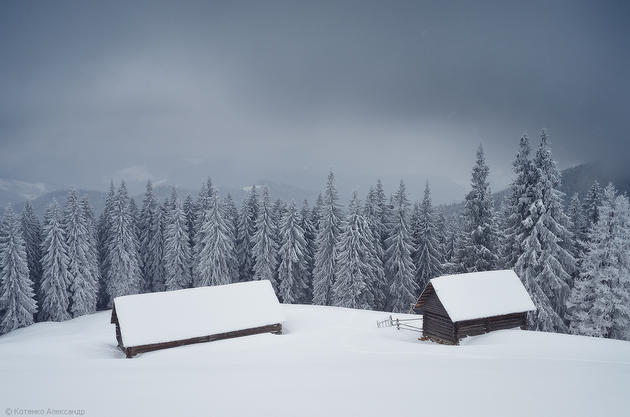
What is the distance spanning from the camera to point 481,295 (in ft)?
92.1

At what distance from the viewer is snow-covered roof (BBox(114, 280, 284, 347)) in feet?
86.0

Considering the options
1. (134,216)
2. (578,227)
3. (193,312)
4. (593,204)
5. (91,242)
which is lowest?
(193,312)

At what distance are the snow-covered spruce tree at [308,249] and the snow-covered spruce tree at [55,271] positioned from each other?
3216 centimetres

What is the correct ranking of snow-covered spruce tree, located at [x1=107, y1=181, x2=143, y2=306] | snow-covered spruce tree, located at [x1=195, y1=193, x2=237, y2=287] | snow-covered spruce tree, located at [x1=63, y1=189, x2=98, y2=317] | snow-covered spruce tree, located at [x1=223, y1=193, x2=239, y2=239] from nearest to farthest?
snow-covered spruce tree, located at [x1=63, y1=189, x2=98, y2=317] < snow-covered spruce tree, located at [x1=195, y1=193, x2=237, y2=287] < snow-covered spruce tree, located at [x1=107, y1=181, x2=143, y2=306] < snow-covered spruce tree, located at [x1=223, y1=193, x2=239, y2=239]

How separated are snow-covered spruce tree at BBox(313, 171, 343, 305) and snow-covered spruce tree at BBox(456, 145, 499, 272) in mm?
16839

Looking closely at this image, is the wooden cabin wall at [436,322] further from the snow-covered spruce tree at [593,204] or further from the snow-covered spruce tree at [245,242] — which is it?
the snow-covered spruce tree at [245,242]

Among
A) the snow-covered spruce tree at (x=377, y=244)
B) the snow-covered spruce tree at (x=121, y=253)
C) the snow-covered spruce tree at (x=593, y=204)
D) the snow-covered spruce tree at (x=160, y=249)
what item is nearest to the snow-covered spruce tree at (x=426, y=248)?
the snow-covered spruce tree at (x=377, y=244)

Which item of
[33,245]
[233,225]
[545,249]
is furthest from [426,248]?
[33,245]

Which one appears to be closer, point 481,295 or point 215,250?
point 481,295

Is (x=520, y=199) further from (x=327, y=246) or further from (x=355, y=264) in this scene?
(x=327, y=246)

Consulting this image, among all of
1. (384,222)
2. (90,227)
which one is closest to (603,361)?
(384,222)

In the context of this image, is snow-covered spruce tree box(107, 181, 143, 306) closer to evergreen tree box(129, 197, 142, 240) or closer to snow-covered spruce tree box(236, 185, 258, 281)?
evergreen tree box(129, 197, 142, 240)

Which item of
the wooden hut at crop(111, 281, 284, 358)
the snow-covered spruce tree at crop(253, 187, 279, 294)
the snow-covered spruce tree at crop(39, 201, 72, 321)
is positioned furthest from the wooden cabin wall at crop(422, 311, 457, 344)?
the snow-covered spruce tree at crop(39, 201, 72, 321)

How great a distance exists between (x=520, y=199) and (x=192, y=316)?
2956cm
